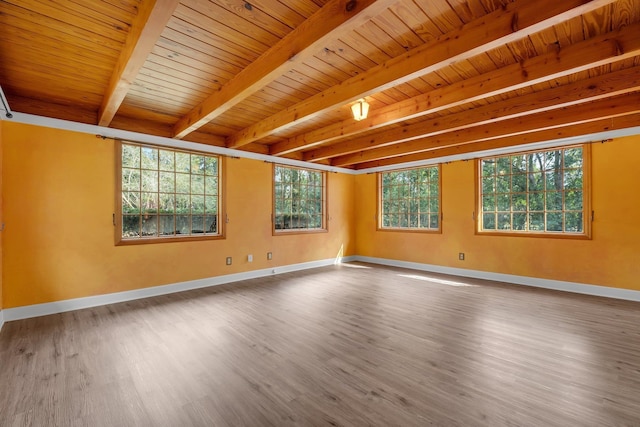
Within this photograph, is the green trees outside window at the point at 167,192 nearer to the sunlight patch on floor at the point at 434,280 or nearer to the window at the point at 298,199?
the window at the point at 298,199

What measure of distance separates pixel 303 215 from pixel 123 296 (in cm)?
341

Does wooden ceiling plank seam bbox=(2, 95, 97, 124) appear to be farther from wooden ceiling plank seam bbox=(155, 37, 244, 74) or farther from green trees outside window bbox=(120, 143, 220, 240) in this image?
wooden ceiling plank seam bbox=(155, 37, 244, 74)

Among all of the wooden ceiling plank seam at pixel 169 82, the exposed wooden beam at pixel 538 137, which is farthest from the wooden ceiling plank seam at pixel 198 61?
the exposed wooden beam at pixel 538 137

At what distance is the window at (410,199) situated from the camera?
571 centimetres

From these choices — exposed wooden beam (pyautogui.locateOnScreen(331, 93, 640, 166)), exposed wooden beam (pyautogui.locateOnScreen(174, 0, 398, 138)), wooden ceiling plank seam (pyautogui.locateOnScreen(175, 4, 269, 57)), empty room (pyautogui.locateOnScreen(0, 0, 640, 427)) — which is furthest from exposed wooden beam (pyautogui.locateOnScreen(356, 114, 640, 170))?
wooden ceiling plank seam (pyautogui.locateOnScreen(175, 4, 269, 57))

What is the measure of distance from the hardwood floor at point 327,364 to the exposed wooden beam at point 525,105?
234 cm

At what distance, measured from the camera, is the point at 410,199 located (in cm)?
611

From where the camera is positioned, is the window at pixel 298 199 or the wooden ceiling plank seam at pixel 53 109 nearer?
the wooden ceiling plank seam at pixel 53 109

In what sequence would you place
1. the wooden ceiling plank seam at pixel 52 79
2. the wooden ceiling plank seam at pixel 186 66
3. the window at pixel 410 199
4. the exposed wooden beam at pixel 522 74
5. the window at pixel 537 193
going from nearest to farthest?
the exposed wooden beam at pixel 522 74 → the wooden ceiling plank seam at pixel 186 66 → the wooden ceiling plank seam at pixel 52 79 → the window at pixel 537 193 → the window at pixel 410 199

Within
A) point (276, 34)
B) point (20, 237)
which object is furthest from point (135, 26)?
point (20, 237)

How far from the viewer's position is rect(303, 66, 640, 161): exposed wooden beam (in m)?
2.66

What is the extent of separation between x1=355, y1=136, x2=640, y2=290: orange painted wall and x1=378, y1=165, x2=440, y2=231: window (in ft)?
0.73

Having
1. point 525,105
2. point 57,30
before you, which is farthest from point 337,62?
point 525,105

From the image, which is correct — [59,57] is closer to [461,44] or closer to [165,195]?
[165,195]
